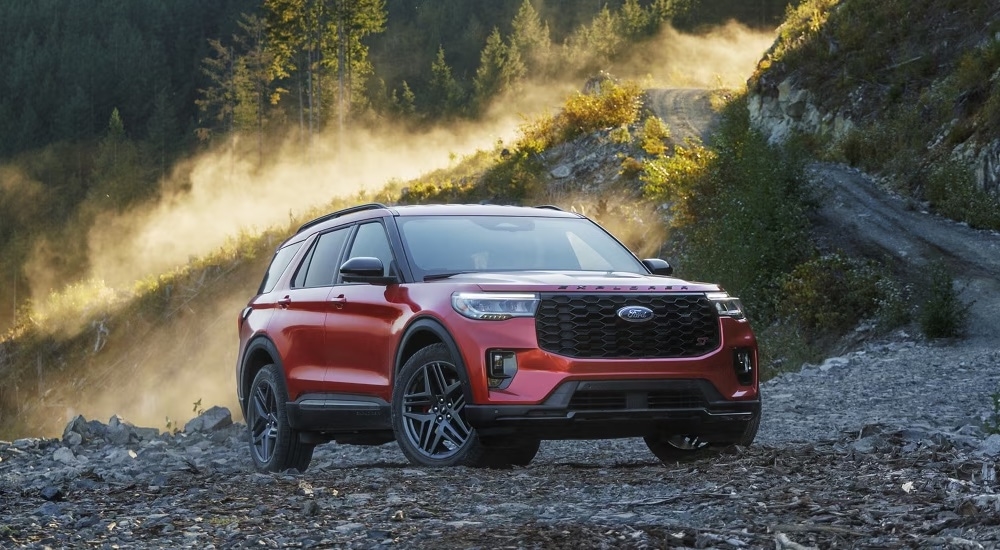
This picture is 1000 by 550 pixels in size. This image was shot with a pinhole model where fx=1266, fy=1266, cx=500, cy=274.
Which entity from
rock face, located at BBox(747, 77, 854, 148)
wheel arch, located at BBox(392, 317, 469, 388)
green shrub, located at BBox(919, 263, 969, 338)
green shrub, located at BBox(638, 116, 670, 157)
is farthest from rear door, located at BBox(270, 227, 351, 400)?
green shrub, located at BBox(638, 116, 670, 157)

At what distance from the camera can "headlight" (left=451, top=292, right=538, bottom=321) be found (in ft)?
23.3

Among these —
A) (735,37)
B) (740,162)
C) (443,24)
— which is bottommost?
(740,162)

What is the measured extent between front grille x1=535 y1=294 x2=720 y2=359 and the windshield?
3.39ft

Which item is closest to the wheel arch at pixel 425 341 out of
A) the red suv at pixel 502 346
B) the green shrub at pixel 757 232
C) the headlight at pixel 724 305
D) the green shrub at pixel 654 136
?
the red suv at pixel 502 346

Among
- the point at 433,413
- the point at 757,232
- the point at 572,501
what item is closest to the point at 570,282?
the point at 433,413

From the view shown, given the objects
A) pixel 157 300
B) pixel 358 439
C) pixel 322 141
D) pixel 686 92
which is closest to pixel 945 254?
pixel 358 439

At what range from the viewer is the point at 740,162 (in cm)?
2400

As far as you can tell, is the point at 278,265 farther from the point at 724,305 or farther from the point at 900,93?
the point at 900,93

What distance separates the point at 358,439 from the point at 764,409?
5223 mm

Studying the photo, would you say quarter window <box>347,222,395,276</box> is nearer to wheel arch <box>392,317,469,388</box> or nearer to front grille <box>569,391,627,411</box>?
wheel arch <box>392,317,469,388</box>

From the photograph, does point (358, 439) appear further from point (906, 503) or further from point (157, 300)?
point (157, 300)

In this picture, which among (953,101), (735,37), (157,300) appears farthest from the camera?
(735,37)

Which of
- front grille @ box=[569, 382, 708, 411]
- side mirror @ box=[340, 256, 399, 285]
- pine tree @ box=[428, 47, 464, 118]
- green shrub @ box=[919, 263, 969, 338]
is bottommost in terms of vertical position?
green shrub @ box=[919, 263, 969, 338]

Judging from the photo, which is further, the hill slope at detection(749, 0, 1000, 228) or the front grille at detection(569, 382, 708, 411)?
the hill slope at detection(749, 0, 1000, 228)
